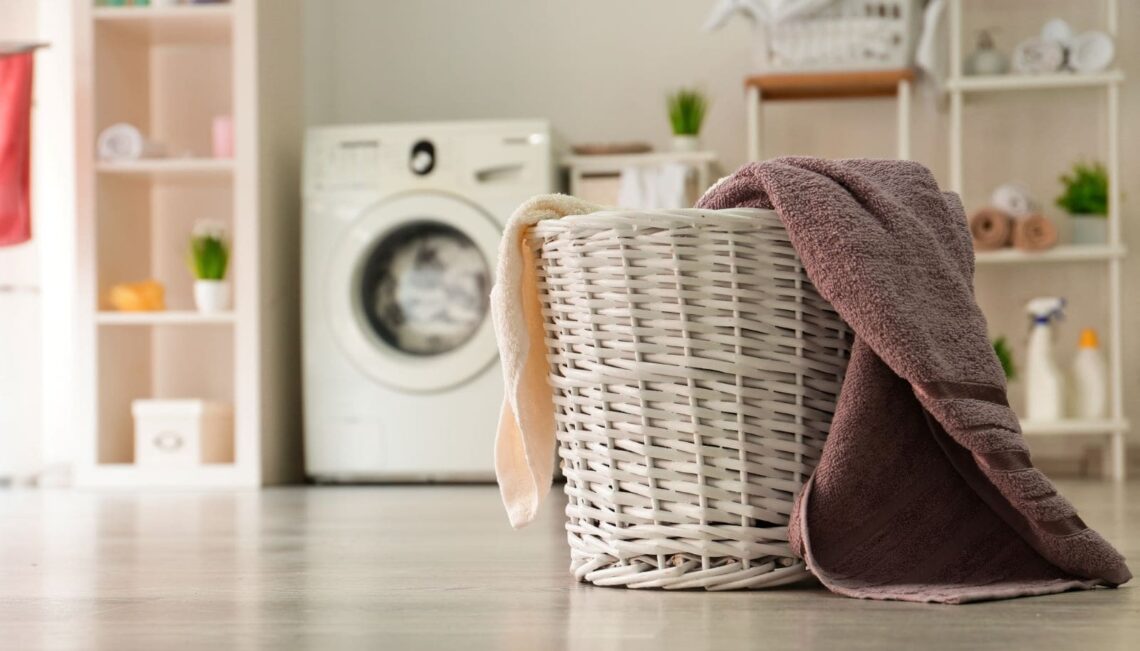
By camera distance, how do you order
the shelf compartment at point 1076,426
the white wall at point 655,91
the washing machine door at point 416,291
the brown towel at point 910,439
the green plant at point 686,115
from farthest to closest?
the white wall at point 655,91, the green plant at point 686,115, the washing machine door at point 416,291, the shelf compartment at point 1076,426, the brown towel at point 910,439

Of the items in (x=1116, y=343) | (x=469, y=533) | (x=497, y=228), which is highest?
(x=497, y=228)

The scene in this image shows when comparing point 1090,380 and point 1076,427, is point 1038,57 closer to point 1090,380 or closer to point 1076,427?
point 1090,380

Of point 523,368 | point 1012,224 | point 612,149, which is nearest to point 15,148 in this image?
point 612,149

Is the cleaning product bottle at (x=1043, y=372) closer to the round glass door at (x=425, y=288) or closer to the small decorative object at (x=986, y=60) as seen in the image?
the small decorative object at (x=986, y=60)

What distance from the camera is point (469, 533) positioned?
203 centimetres

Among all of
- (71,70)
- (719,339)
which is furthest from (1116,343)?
(71,70)

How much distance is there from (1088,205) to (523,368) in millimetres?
2393

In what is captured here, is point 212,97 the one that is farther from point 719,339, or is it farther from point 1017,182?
point 719,339

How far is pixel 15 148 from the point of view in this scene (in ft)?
10.7

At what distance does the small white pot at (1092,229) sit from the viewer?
3330mm

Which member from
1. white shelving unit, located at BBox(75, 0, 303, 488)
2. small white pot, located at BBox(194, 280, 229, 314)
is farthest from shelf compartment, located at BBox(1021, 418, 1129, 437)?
small white pot, located at BBox(194, 280, 229, 314)

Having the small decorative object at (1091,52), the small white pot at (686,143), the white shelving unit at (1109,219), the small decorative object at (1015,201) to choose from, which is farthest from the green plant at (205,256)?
the small decorative object at (1091,52)

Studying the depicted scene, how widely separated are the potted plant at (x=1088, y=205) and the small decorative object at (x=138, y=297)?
7.57 ft

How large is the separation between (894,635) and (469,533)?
107 centimetres
